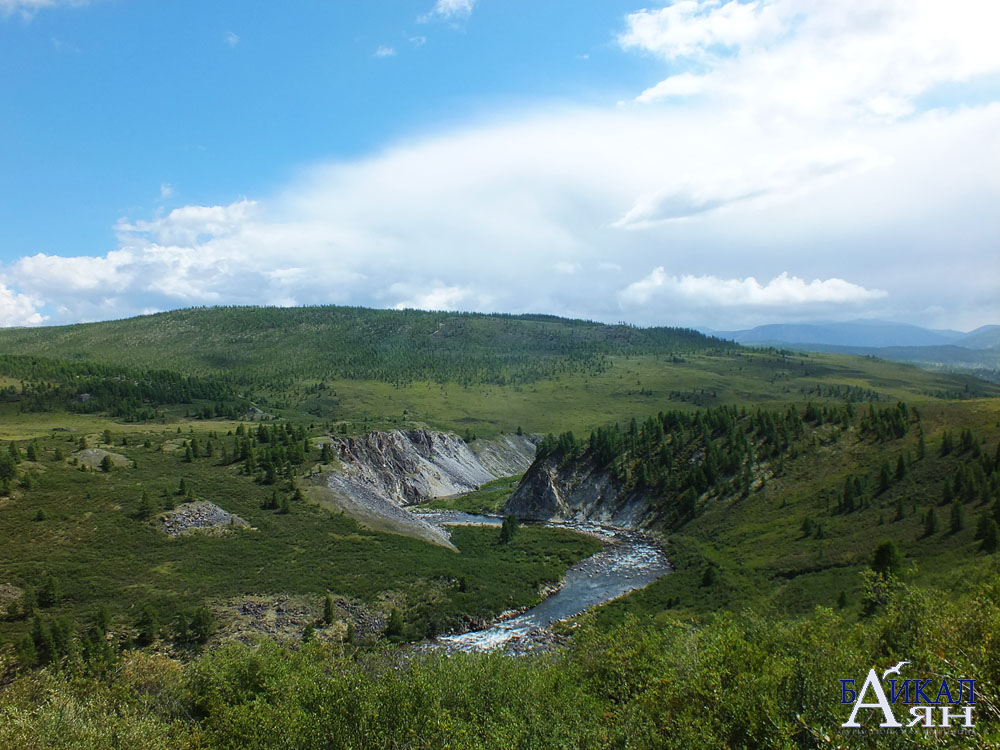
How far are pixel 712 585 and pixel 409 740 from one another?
185ft

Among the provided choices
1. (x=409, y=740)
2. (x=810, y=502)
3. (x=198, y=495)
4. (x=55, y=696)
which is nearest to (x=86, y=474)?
(x=198, y=495)

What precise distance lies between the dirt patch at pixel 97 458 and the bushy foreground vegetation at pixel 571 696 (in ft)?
226

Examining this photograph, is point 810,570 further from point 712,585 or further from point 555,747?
Answer: point 555,747

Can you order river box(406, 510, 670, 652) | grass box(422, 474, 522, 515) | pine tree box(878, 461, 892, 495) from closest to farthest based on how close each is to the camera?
1. river box(406, 510, 670, 652)
2. pine tree box(878, 461, 892, 495)
3. grass box(422, 474, 522, 515)

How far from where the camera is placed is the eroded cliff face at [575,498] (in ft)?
399

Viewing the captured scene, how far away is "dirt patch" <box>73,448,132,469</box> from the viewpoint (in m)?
99.3

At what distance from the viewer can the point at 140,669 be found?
43.7 meters

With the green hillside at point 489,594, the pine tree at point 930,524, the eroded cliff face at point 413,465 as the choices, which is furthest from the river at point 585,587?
the pine tree at point 930,524

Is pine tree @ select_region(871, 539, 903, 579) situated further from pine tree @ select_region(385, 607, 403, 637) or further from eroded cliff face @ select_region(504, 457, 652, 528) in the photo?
eroded cliff face @ select_region(504, 457, 652, 528)

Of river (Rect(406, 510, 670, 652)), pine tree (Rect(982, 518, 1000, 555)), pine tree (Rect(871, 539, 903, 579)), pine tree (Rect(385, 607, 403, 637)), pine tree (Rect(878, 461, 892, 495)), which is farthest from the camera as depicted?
pine tree (Rect(878, 461, 892, 495))

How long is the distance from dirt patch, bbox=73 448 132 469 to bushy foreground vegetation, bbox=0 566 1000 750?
68827mm

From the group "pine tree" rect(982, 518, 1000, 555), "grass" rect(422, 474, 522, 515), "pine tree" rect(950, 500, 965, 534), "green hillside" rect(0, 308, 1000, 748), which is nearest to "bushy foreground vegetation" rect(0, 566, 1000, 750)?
"green hillside" rect(0, 308, 1000, 748)

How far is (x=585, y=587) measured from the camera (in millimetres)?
82188

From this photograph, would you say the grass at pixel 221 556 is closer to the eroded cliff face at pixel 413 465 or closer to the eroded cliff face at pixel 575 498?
the eroded cliff face at pixel 575 498
